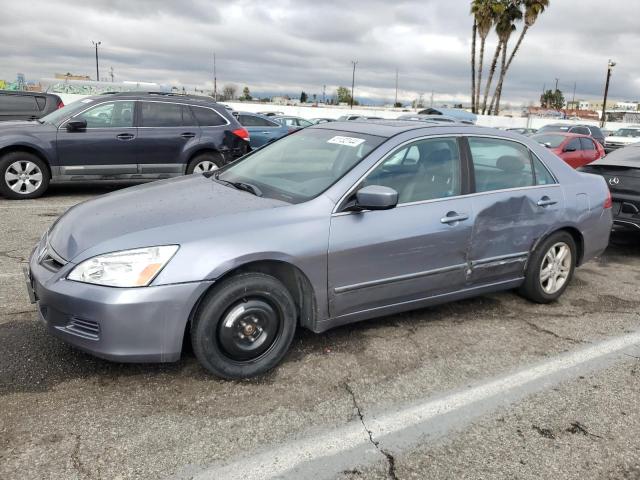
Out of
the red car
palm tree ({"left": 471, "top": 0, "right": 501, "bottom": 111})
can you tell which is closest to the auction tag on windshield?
the red car

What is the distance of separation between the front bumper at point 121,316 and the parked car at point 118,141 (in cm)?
628

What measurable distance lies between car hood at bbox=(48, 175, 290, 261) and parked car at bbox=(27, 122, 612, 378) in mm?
13

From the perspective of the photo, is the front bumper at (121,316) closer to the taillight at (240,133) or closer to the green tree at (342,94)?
the taillight at (240,133)

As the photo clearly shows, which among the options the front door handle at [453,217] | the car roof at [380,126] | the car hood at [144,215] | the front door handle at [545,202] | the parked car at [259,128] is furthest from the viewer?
the parked car at [259,128]

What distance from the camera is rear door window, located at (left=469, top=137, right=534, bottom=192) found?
422cm

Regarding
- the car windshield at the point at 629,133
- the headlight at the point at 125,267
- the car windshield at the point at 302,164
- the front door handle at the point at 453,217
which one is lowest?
the headlight at the point at 125,267

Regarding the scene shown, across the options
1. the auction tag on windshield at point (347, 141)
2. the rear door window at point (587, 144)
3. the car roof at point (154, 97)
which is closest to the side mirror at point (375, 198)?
the auction tag on windshield at point (347, 141)

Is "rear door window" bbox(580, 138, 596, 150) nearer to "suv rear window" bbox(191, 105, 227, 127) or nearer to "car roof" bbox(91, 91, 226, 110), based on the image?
"suv rear window" bbox(191, 105, 227, 127)

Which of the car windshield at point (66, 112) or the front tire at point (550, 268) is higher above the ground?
the car windshield at point (66, 112)

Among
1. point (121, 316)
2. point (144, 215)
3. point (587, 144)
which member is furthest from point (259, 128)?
point (121, 316)

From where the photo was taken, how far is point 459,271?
13.2 feet

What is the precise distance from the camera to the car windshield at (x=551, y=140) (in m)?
13.6

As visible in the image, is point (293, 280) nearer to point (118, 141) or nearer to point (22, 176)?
point (118, 141)

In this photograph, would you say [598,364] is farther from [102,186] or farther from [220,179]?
[102,186]
